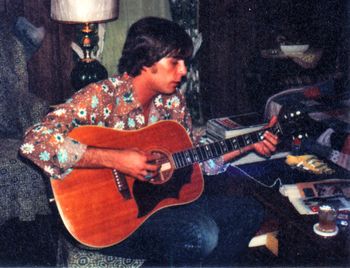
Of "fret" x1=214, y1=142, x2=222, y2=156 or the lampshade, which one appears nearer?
"fret" x1=214, y1=142, x2=222, y2=156

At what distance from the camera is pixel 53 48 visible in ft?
13.7

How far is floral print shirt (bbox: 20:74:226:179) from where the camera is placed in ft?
6.53

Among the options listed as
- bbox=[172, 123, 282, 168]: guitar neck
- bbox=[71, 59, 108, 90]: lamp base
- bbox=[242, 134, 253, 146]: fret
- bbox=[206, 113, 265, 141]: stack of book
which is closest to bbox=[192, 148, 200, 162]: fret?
bbox=[172, 123, 282, 168]: guitar neck

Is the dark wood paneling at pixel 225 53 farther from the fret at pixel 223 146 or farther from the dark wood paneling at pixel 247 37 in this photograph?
the fret at pixel 223 146

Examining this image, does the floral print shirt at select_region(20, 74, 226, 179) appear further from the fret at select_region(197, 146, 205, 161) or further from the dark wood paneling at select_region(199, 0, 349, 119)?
the dark wood paneling at select_region(199, 0, 349, 119)

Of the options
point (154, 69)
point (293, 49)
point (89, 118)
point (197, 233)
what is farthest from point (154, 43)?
point (293, 49)

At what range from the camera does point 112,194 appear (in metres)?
2.09

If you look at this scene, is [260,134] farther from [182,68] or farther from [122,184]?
[122,184]

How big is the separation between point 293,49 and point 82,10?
5.44 ft

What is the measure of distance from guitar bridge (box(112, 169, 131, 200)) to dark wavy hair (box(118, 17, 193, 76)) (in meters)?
0.50

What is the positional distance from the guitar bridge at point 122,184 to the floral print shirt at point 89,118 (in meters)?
0.18

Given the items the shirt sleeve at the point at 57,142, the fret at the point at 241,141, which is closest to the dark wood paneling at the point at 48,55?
the shirt sleeve at the point at 57,142

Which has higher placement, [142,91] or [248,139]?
[142,91]

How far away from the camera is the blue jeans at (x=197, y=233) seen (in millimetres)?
2027
